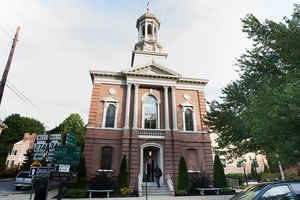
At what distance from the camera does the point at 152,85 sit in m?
20.5

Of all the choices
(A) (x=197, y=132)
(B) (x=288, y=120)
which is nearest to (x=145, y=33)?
(A) (x=197, y=132)

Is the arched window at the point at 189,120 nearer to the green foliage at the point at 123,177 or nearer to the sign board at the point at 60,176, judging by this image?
the green foliage at the point at 123,177

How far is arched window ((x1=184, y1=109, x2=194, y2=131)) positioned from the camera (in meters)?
20.1

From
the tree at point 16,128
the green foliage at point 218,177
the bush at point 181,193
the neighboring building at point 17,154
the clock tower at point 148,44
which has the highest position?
the clock tower at point 148,44

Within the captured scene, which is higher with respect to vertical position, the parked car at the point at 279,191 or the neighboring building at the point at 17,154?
the neighboring building at the point at 17,154

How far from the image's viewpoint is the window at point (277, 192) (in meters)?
4.48

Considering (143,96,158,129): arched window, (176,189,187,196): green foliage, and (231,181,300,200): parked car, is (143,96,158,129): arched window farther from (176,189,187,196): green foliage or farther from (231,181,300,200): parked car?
(231,181,300,200): parked car

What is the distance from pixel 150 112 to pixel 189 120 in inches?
180

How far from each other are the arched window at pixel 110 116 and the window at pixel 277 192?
1592cm

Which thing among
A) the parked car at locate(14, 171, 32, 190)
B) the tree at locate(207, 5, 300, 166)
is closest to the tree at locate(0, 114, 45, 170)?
the parked car at locate(14, 171, 32, 190)

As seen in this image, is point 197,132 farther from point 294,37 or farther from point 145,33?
point 145,33

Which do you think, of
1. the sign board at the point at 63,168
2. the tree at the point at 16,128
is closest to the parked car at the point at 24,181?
the sign board at the point at 63,168

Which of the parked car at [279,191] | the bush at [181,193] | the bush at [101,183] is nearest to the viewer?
the parked car at [279,191]

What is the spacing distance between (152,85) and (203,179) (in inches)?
426
